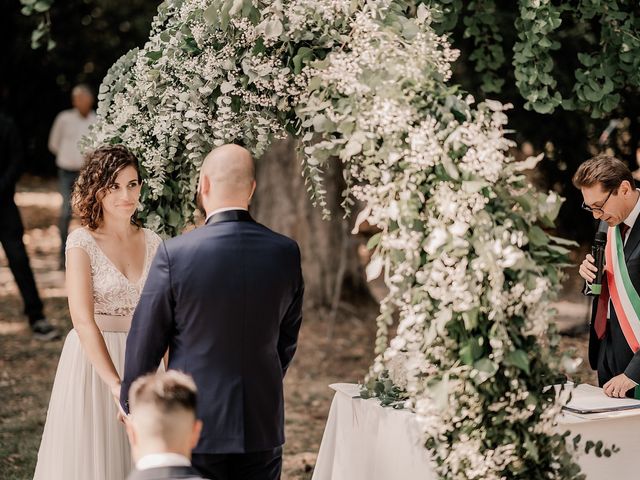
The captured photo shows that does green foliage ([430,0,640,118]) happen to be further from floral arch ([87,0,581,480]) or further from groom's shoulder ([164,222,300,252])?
groom's shoulder ([164,222,300,252])

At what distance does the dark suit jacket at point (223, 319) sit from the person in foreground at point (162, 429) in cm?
55

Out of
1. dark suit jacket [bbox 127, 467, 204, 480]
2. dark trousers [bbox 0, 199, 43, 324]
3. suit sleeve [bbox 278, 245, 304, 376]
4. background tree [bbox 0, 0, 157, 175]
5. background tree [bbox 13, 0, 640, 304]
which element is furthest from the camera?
background tree [bbox 0, 0, 157, 175]

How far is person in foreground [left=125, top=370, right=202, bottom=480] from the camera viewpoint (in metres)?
2.38

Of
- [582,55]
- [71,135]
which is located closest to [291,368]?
[582,55]

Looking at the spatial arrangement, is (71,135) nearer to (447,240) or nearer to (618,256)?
(618,256)

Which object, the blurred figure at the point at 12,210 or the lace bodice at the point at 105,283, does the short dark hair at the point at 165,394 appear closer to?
the lace bodice at the point at 105,283

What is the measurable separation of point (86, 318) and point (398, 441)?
1.31 m

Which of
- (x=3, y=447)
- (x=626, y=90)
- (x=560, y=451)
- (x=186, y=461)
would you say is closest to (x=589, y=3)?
(x=626, y=90)

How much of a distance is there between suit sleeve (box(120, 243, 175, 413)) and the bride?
673 mm

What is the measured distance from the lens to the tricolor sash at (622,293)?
395cm

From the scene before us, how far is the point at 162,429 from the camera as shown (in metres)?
2.41

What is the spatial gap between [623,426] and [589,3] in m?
2.88

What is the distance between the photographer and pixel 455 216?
9.60ft

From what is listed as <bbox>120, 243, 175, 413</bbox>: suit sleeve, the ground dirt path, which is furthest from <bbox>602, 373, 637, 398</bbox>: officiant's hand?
the ground dirt path
